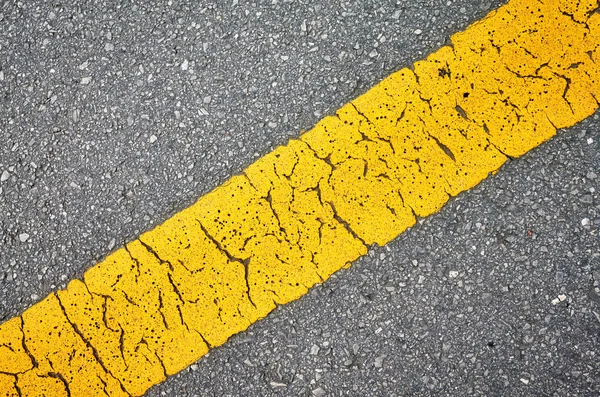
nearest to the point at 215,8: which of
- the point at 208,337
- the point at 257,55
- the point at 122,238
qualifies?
the point at 257,55

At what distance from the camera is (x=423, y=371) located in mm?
1865

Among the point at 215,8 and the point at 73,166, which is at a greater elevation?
the point at 215,8

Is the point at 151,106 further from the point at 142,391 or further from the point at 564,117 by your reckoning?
the point at 564,117

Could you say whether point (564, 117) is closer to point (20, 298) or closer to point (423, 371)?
point (423, 371)

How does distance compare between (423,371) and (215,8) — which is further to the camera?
(215,8)

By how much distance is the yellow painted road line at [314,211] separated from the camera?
6.20ft

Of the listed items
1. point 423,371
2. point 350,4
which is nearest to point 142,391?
point 423,371

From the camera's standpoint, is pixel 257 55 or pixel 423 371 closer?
pixel 423 371

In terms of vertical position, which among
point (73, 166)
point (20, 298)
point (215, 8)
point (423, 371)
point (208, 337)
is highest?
point (215, 8)

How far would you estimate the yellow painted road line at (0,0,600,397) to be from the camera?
189 centimetres

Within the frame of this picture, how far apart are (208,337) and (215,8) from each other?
3.84ft

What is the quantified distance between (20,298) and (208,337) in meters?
→ 0.68

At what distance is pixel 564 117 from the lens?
6.16 ft

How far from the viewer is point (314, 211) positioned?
191 centimetres
